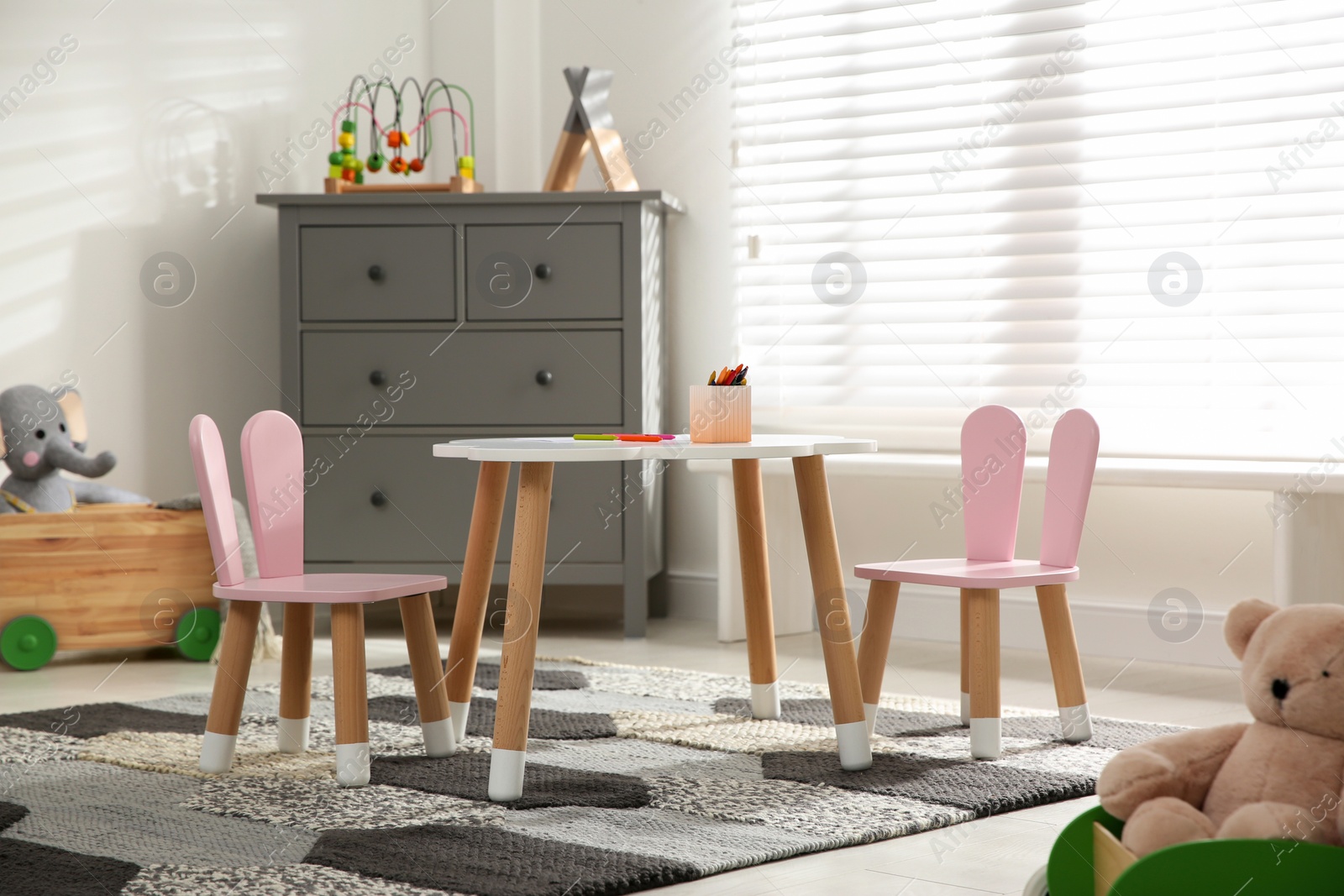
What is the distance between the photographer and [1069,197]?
3.48m

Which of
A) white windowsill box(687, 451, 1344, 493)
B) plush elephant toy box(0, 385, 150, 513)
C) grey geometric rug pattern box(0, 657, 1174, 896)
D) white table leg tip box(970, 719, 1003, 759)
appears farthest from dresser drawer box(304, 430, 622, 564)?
white table leg tip box(970, 719, 1003, 759)

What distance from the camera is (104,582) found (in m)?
3.39

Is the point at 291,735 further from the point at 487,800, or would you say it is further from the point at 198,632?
the point at 198,632

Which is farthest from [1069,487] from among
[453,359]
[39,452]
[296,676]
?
[39,452]

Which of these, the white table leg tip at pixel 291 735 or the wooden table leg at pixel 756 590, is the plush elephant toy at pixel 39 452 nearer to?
the white table leg tip at pixel 291 735

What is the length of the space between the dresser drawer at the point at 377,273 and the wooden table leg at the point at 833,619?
174 centimetres

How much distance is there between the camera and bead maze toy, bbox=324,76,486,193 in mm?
3918

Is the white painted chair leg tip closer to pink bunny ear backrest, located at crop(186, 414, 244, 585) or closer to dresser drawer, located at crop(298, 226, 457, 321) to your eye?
pink bunny ear backrest, located at crop(186, 414, 244, 585)

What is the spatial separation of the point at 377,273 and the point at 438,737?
1.81 m

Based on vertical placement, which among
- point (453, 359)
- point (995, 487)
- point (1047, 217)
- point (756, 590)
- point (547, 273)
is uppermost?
point (1047, 217)

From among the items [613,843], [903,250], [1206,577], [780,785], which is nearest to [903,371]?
[903,250]

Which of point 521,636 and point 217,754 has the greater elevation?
point 521,636

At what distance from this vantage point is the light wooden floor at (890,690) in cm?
171

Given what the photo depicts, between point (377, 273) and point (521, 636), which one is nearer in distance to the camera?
point (521, 636)
